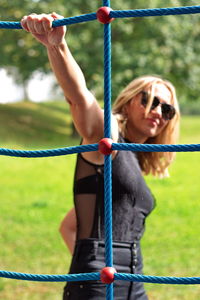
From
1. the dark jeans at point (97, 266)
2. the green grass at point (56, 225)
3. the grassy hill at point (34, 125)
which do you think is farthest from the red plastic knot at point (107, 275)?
the grassy hill at point (34, 125)

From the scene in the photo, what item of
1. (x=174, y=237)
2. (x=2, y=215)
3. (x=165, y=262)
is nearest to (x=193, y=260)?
(x=165, y=262)

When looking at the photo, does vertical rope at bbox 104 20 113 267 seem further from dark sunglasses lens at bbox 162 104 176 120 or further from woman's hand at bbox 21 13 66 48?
dark sunglasses lens at bbox 162 104 176 120

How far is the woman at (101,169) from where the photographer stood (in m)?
2.03

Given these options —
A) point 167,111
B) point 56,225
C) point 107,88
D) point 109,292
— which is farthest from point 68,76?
point 56,225

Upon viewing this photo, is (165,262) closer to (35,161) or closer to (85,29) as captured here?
(35,161)

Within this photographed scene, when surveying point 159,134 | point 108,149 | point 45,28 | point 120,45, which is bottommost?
point 108,149

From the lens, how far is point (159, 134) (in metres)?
2.61

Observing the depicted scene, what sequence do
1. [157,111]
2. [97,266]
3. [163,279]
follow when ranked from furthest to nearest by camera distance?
[157,111]
[97,266]
[163,279]

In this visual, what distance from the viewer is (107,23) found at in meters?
2.08

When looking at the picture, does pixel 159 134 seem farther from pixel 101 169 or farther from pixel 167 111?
pixel 101 169

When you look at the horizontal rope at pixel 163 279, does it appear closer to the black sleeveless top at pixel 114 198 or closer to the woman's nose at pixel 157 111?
the black sleeveless top at pixel 114 198

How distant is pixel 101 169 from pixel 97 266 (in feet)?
1.11

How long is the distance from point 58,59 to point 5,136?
1781cm

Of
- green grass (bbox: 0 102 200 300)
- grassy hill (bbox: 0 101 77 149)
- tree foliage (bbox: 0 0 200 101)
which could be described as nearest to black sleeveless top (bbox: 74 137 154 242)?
green grass (bbox: 0 102 200 300)
